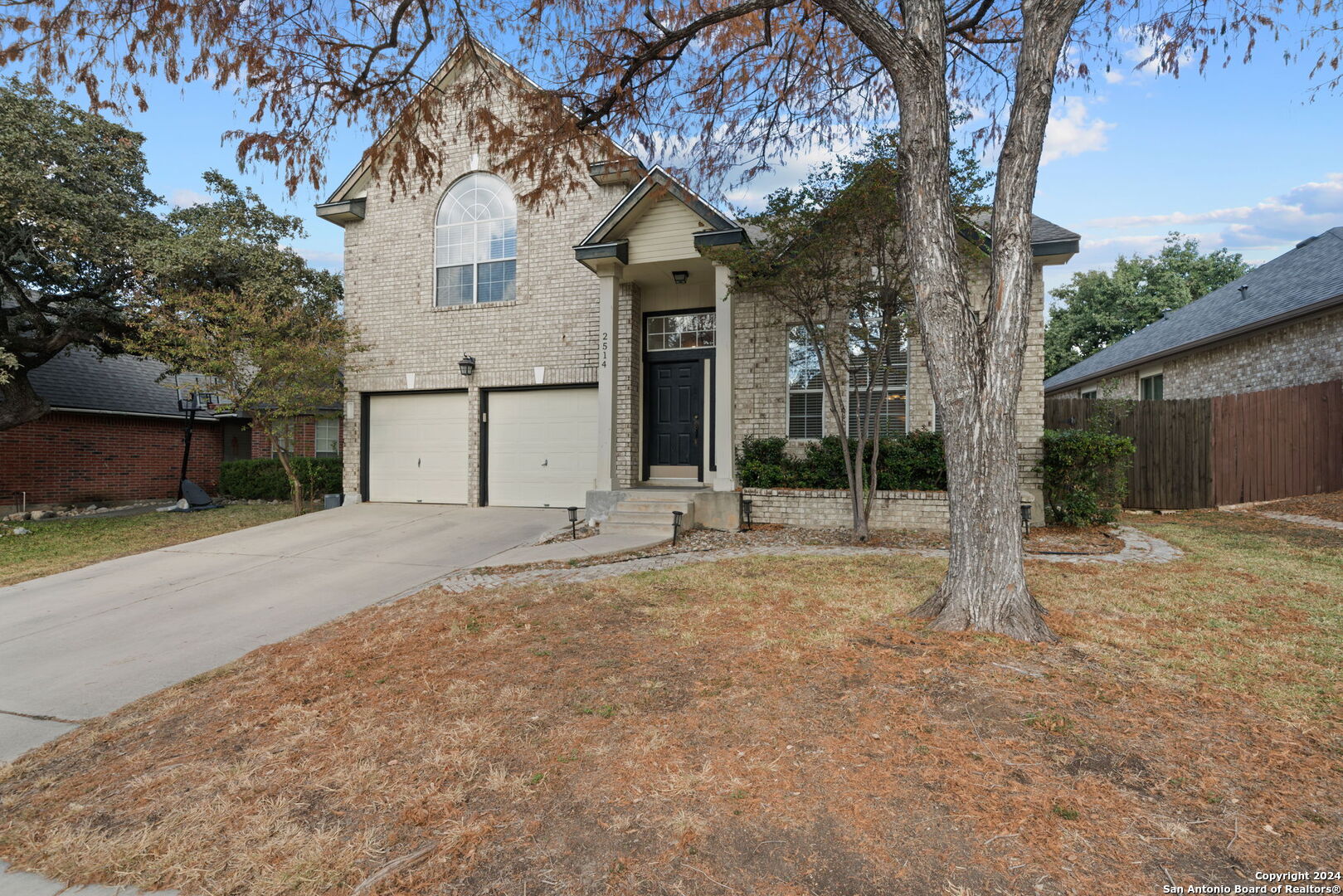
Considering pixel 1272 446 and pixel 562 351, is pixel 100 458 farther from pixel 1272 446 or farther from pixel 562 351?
pixel 1272 446

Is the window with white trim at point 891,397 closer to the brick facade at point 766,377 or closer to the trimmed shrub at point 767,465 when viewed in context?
the brick facade at point 766,377

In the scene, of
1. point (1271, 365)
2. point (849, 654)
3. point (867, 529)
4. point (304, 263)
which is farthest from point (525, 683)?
point (1271, 365)

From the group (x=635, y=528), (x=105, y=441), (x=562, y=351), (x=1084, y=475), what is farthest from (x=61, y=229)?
(x=1084, y=475)

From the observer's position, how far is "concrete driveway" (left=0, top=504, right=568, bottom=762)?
4160 millimetres

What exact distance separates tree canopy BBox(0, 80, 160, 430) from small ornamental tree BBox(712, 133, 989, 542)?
447 inches

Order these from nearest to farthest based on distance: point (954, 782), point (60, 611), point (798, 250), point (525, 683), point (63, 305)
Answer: point (954, 782), point (525, 683), point (60, 611), point (798, 250), point (63, 305)

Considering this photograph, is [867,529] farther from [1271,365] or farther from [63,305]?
[63,305]

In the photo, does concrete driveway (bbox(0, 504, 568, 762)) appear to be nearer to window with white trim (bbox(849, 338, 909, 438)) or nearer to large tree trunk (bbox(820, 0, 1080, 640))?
A: large tree trunk (bbox(820, 0, 1080, 640))

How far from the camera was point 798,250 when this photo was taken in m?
8.14

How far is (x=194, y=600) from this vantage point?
244 inches

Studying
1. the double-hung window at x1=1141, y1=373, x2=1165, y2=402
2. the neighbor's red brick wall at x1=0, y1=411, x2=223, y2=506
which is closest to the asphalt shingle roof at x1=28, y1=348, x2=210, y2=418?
the neighbor's red brick wall at x1=0, y1=411, x2=223, y2=506

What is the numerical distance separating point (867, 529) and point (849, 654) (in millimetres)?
5144

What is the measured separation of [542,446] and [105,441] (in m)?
12.9

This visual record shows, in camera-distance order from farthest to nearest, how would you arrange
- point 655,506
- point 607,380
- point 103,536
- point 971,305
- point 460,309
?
point 460,309
point 103,536
point 607,380
point 655,506
point 971,305
